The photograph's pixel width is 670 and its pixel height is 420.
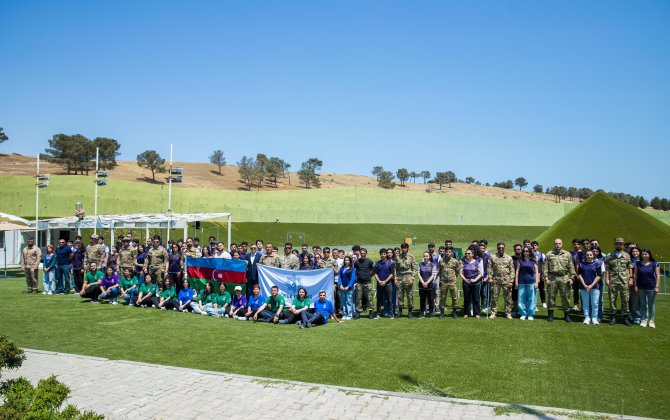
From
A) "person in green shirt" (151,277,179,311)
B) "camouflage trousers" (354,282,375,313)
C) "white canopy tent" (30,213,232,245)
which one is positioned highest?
"white canopy tent" (30,213,232,245)

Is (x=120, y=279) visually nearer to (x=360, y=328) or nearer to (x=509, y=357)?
(x=360, y=328)

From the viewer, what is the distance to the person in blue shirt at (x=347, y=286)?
13.1 meters

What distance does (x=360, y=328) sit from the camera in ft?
38.3

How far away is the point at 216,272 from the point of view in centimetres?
1448

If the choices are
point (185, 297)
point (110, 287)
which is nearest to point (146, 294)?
point (185, 297)

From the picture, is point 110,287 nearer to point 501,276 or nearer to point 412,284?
point 412,284

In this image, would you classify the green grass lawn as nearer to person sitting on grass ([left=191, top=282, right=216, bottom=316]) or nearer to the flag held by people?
person sitting on grass ([left=191, top=282, right=216, bottom=316])

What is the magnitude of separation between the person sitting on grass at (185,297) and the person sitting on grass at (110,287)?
2.20 m

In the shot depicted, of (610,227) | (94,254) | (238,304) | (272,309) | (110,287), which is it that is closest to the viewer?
(272,309)

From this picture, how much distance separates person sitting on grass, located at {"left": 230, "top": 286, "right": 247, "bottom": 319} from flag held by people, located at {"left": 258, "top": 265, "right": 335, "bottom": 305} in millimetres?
536

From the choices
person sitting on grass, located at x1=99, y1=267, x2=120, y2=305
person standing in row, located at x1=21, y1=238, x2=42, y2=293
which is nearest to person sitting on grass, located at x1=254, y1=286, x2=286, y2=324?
person sitting on grass, located at x1=99, y1=267, x2=120, y2=305

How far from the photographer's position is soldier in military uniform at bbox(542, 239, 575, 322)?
12195mm

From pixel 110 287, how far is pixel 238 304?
4.35 meters

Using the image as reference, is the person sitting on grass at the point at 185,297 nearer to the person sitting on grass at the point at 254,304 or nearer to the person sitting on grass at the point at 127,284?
the person sitting on grass at the point at 127,284
